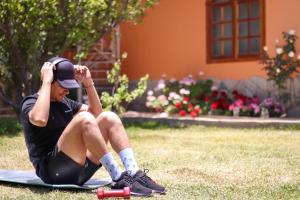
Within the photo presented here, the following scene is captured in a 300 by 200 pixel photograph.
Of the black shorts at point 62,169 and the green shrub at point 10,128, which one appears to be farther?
the green shrub at point 10,128

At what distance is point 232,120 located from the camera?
36.5 ft

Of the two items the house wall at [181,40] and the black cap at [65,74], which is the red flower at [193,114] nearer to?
the house wall at [181,40]

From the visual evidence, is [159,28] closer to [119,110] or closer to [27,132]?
[119,110]

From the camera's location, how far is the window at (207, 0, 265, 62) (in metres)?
12.6

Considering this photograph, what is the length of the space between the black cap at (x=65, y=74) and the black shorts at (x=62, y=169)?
0.52 meters

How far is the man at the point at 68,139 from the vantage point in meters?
4.84

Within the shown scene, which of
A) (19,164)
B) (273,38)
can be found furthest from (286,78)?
(19,164)

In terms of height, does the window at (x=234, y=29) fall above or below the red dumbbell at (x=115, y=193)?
above

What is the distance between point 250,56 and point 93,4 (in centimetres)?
387

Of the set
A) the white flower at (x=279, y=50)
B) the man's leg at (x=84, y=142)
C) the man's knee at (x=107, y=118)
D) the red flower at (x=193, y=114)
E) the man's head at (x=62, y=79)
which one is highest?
the white flower at (x=279, y=50)

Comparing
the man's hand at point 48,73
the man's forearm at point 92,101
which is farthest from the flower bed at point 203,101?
the man's hand at point 48,73

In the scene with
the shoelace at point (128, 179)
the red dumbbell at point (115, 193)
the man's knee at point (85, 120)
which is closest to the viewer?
the red dumbbell at point (115, 193)

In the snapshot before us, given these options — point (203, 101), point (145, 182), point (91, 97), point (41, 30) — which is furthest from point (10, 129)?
point (145, 182)

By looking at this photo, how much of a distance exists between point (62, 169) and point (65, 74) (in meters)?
0.75
